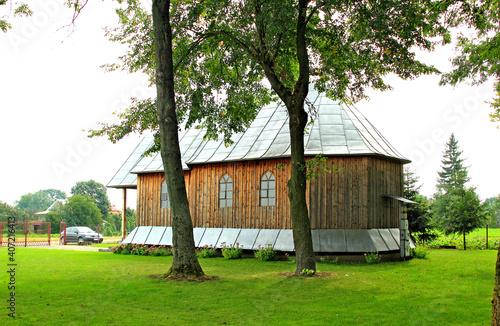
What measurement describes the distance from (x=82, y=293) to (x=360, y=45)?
10.3 meters

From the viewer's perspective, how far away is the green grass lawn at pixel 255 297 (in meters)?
7.23

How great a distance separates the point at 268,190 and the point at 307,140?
276cm

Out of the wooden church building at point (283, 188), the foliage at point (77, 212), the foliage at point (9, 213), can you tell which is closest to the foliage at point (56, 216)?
the foliage at point (77, 212)

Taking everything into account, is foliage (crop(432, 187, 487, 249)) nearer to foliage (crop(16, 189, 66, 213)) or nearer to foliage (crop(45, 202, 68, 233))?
foliage (crop(45, 202, 68, 233))

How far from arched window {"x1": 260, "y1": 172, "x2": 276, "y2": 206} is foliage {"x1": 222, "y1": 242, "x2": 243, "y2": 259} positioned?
217 cm

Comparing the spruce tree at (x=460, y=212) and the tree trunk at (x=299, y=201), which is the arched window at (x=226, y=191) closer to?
the tree trunk at (x=299, y=201)

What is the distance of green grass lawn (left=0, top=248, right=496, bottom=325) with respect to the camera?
7230 mm

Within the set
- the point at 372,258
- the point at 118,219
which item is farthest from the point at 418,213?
the point at 118,219

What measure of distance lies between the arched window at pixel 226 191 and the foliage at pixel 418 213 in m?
10.5

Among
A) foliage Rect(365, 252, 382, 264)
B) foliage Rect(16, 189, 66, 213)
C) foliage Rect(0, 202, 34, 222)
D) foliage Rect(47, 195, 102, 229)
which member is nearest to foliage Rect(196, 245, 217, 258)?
foliage Rect(365, 252, 382, 264)

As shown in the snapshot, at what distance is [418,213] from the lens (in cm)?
2305

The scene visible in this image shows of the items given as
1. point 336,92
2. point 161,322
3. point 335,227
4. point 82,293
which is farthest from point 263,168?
point 161,322

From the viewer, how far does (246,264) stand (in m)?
15.8

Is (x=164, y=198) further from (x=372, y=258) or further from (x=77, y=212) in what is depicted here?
(x=77, y=212)
